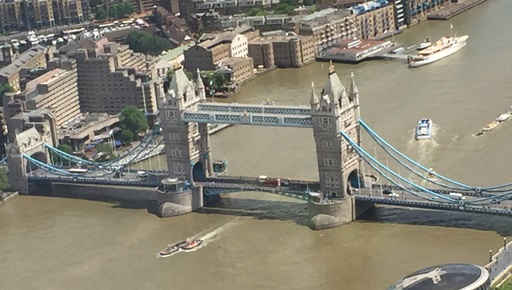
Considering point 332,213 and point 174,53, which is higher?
point 174,53

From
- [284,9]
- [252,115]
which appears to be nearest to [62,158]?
[252,115]

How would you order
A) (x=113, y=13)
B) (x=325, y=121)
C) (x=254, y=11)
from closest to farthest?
(x=325, y=121)
(x=254, y=11)
(x=113, y=13)

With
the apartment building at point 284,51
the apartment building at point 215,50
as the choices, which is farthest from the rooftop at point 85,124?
the apartment building at point 284,51

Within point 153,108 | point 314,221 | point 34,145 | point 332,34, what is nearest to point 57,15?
point 332,34

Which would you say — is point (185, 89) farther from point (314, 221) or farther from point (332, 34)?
point (332, 34)

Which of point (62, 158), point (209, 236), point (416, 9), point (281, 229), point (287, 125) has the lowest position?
point (209, 236)

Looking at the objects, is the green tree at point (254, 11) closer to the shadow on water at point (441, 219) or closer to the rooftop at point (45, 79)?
the rooftop at point (45, 79)

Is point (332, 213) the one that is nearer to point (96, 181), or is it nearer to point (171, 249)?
point (171, 249)

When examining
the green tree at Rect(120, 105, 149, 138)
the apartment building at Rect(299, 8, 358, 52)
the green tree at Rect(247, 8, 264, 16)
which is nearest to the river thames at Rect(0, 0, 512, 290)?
the green tree at Rect(120, 105, 149, 138)
